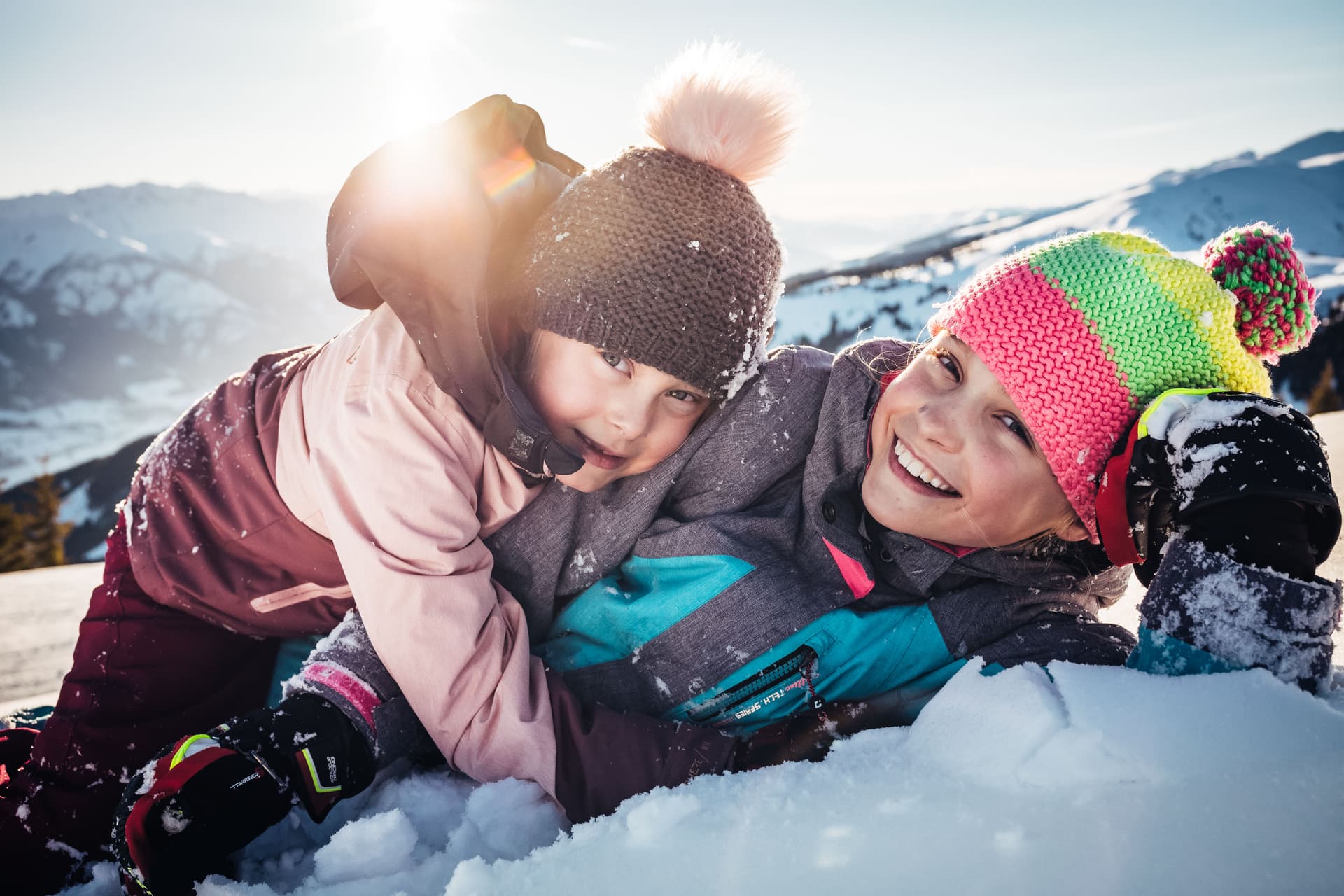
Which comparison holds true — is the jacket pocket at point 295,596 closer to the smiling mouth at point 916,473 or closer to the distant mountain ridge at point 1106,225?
the smiling mouth at point 916,473

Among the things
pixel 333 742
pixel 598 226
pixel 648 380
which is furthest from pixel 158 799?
pixel 598 226

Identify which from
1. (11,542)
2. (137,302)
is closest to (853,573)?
(11,542)

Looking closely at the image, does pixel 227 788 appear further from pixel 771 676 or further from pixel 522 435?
pixel 771 676

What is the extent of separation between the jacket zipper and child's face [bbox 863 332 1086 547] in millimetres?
324

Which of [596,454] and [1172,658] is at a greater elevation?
[596,454]

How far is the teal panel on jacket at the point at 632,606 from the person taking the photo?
1.49 meters

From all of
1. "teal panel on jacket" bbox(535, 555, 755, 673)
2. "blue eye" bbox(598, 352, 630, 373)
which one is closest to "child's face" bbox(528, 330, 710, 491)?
"blue eye" bbox(598, 352, 630, 373)

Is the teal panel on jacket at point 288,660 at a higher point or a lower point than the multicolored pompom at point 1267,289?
lower

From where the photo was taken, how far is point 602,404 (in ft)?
4.67

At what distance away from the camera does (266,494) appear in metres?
1.63

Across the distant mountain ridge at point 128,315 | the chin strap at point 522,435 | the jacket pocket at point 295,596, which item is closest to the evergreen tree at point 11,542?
the jacket pocket at point 295,596

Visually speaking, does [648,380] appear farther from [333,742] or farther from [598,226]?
[333,742]

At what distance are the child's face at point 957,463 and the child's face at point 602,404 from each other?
43 centimetres

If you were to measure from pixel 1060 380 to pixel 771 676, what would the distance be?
784 mm
